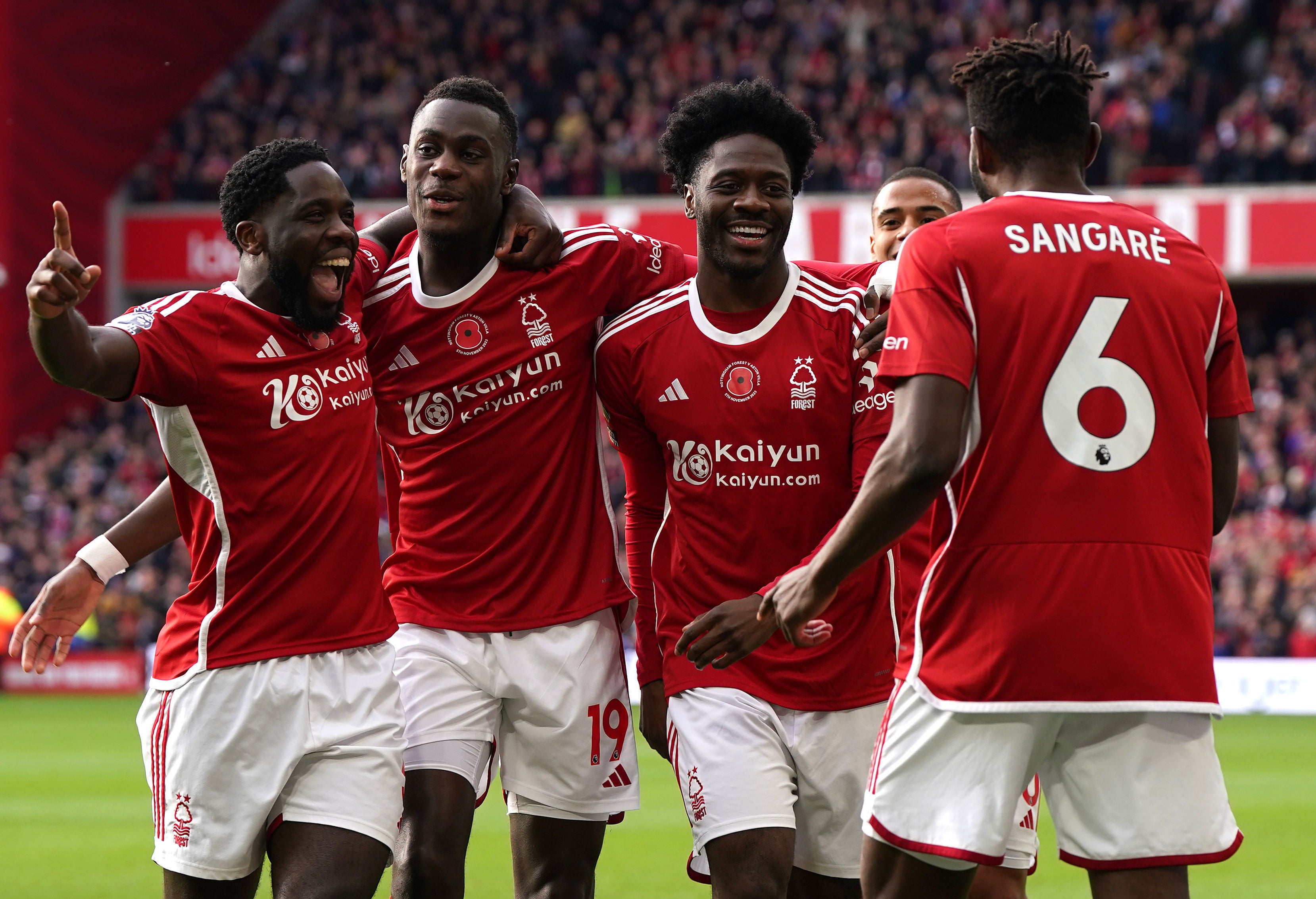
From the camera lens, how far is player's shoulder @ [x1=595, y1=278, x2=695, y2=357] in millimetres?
4918

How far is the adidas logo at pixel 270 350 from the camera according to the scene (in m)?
4.46

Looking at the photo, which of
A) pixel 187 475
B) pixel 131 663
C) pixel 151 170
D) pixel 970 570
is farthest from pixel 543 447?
pixel 151 170

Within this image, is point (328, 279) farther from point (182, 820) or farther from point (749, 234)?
point (182, 820)

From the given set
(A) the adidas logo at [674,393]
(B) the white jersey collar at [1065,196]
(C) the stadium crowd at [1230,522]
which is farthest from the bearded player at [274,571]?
(C) the stadium crowd at [1230,522]

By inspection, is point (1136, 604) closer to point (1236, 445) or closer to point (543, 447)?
point (1236, 445)

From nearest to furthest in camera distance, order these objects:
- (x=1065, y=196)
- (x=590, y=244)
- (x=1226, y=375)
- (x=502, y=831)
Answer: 1. (x=1065, y=196)
2. (x=1226, y=375)
3. (x=590, y=244)
4. (x=502, y=831)

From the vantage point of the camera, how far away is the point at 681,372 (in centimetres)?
482

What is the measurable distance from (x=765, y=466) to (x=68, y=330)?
1929 mm

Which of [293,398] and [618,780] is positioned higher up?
[293,398]

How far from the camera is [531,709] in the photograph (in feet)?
16.4

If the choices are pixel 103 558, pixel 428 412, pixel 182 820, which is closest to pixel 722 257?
pixel 428 412

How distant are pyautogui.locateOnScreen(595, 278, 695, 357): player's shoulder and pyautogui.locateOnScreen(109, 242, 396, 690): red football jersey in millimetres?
831

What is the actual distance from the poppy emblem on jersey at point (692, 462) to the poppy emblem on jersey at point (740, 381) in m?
0.17

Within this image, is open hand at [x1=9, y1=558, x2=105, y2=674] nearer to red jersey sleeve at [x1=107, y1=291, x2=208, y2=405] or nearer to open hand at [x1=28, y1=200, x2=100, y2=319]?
red jersey sleeve at [x1=107, y1=291, x2=208, y2=405]
